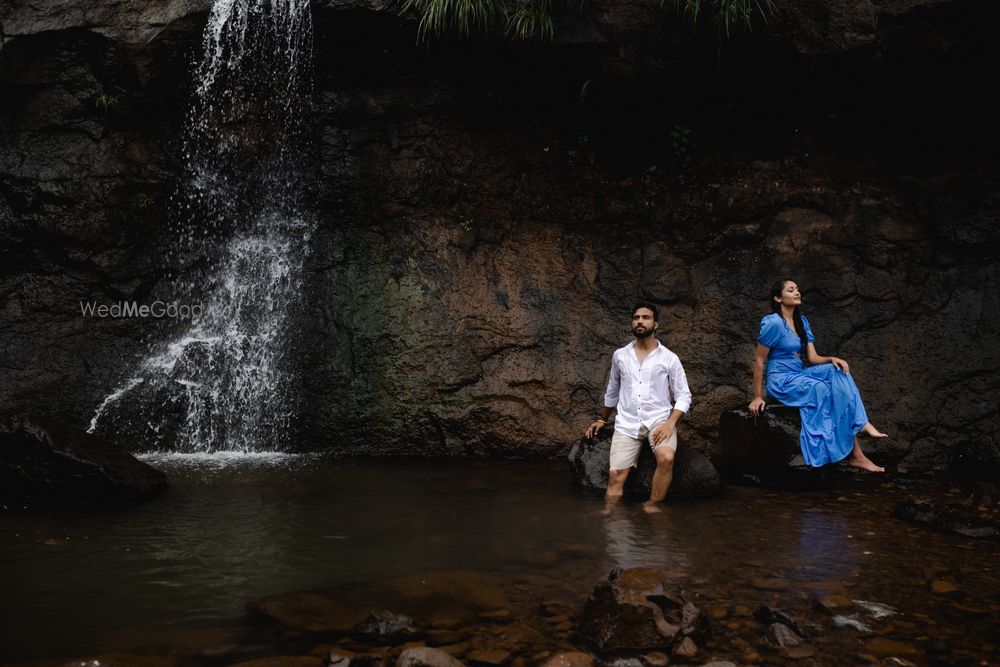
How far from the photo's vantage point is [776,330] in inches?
303

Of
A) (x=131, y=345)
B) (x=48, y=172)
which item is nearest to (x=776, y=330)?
(x=131, y=345)

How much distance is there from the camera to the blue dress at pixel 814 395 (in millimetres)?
7277

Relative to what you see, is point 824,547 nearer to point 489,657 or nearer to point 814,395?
point 814,395

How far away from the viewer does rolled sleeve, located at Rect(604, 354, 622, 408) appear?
7.08 m

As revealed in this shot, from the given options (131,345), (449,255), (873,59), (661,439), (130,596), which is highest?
(873,59)

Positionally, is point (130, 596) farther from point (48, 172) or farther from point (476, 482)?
point (48, 172)

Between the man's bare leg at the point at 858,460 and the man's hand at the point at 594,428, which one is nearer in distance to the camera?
the man's hand at the point at 594,428

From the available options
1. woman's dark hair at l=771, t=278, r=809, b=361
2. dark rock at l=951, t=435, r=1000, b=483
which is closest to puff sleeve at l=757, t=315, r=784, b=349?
woman's dark hair at l=771, t=278, r=809, b=361

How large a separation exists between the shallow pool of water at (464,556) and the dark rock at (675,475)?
16cm

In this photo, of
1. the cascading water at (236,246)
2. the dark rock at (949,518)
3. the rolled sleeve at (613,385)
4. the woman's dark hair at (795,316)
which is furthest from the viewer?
the cascading water at (236,246)

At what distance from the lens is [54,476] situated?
6.49m

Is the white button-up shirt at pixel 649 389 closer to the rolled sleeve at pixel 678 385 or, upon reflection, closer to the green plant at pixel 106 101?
the rolled sleeve at pixel 678 385

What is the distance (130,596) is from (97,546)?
1112 millimetres

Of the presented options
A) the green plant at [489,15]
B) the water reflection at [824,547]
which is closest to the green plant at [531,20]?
the green plant at [489,15]
